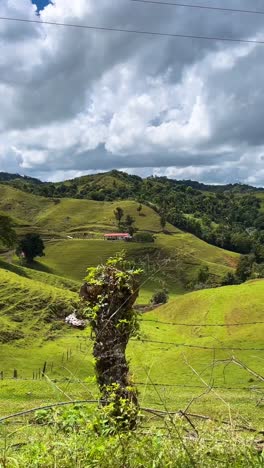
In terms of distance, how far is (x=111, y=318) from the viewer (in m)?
7.41

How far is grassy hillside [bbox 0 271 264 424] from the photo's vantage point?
94.7ft

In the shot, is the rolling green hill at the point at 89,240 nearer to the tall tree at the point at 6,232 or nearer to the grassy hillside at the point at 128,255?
the grassy hillside at the point at 128,255

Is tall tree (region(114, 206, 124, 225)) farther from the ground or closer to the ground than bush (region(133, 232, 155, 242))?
farther from the ground

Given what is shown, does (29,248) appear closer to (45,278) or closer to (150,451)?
(45,278)

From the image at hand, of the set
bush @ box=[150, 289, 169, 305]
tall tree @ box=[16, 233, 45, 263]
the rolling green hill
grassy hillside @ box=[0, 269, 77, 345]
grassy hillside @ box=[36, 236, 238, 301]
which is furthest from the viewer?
the rolling green hill

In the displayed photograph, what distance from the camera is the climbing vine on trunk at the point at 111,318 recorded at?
7277 mm

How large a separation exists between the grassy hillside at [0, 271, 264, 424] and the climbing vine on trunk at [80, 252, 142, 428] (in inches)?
561

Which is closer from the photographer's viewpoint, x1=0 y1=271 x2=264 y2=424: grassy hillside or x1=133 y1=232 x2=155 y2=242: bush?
x1=0 y1=271 x2=264 y2=424: grassy hillside

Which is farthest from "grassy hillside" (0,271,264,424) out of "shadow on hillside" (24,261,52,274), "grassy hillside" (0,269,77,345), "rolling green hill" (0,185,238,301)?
"shadow on hillside" (24,261,52,274)

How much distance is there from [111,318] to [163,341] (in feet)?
135

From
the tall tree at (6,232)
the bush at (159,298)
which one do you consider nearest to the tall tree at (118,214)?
the bush at (159,298)

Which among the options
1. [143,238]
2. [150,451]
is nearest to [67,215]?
[143,238]

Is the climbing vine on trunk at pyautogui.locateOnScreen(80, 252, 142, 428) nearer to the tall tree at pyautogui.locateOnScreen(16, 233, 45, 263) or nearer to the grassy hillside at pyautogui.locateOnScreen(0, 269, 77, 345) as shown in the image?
the grassy hillside at pyautogui.locateOnScreen(0, 269, 77, 345)

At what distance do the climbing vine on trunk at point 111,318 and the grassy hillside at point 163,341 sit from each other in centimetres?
1426
